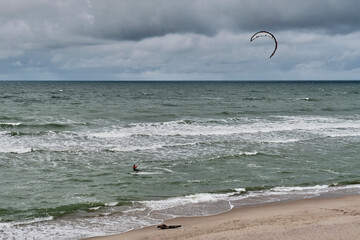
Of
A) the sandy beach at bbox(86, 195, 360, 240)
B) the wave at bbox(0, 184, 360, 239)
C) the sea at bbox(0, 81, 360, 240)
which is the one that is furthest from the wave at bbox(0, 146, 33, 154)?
the sandy beach at bbox(86, 195, 360, 240)

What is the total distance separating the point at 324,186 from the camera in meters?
17.7

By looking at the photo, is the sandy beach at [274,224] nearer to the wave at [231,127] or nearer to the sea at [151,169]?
the sea at [151,169]

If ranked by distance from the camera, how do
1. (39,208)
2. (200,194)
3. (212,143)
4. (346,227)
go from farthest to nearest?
1. (212,143)
2. (200,194)
3. (39,208)
4. (346,227)

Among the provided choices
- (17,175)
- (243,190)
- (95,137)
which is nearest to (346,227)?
(243,190)

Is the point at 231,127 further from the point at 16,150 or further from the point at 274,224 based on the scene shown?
the point at 274,224

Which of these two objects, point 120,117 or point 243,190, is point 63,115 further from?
point 243,190

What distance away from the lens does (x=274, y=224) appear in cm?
1233

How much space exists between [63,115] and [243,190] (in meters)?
27.3

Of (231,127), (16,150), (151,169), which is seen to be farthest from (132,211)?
(231,127)

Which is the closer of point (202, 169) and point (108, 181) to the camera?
point (108, 181)

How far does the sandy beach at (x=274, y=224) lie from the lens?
11266 millimetres

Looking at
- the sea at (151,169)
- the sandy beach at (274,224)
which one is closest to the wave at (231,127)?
the sea at (151,169)

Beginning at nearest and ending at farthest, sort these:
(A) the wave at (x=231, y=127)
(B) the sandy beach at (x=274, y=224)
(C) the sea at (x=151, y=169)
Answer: (B) the sandy beach at (x=274, y=224) < (C) the sea at (x=151, y=169) < (A) the wave at (x=231, y=127)

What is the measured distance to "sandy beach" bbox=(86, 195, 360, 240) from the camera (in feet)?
37.0
